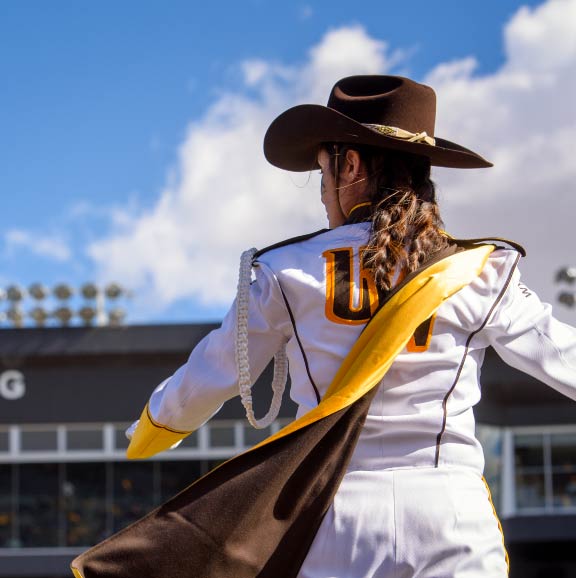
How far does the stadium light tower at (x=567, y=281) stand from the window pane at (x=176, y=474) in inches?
521

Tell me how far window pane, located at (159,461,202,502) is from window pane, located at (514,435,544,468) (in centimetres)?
937

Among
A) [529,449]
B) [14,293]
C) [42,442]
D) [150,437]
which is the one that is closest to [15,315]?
[14,293]

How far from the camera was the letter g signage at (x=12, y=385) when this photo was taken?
19.0 meters

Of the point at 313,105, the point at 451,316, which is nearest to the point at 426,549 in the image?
the point at 451,316

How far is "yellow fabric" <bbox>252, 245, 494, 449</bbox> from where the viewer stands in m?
2.15

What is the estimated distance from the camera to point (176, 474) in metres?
30.8

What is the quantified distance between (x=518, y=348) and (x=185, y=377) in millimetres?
768

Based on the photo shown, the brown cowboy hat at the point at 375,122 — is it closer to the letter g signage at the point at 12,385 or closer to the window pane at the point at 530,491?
the letter g signage at the point at 12,385

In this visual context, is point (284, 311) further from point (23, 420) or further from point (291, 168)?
point (23, 420)

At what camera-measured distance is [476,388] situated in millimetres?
2336

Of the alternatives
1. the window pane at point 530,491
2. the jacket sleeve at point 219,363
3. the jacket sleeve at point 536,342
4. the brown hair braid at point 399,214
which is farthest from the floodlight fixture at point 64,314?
the jacket sleeve at point 536,342

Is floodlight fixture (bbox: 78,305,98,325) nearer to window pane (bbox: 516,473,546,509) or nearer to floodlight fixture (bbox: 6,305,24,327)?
floodlight fixture (bbox: 6,305,24,327)

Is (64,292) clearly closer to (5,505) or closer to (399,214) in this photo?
(5,505)

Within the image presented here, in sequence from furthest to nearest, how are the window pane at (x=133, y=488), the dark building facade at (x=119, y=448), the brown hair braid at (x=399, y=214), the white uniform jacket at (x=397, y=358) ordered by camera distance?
1. the window pane at (x=133, y=488)
2. the dark building facade at (x=119, y=448)
3. the brown hair braid at (x=399, y=214)
4. the white uniform jacket at (x=397, y=358)
